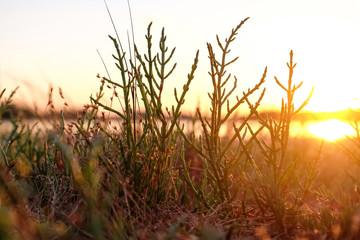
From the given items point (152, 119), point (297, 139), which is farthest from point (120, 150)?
point (297, 139)

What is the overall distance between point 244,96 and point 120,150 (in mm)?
692

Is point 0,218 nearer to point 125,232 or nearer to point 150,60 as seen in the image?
point 125,232

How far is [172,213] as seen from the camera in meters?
2.33

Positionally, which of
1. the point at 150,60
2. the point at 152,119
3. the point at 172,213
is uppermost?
the point at 150,60

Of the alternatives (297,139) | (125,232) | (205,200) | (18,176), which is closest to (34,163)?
(18,176)

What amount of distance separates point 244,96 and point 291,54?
0.97ft

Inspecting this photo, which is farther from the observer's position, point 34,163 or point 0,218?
point 34,163

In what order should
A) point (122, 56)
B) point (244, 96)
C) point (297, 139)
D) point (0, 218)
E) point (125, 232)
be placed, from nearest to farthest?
point (0, 218) < point (125, 232) < point (244, 96) < point (122, 56) < point (297, 139)

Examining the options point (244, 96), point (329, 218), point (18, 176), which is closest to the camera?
point (329, 218)

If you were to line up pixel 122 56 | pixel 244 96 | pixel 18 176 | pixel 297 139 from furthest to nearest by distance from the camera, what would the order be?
pixel 297 139, pixel 18 176, pixel 122 56, pixel 244 96

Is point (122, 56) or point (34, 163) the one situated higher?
point (122, 56)

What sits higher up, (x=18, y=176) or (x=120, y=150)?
(x=120, y=150)

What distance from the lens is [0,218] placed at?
145 centimetres

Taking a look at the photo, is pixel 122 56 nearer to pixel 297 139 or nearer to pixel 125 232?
pixel 125 232
